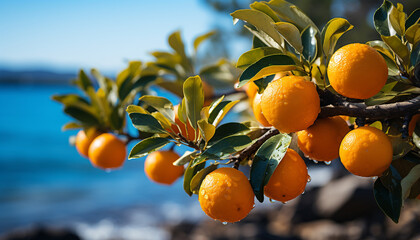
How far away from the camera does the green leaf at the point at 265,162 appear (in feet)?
1.86

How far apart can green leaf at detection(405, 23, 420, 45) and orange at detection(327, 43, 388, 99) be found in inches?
3.9

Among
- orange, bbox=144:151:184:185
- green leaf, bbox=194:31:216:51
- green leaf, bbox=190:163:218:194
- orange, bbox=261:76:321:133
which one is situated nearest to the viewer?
orange, bbox=261:76:321:133

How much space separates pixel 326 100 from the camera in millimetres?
619

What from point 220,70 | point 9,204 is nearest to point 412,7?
point 220,70

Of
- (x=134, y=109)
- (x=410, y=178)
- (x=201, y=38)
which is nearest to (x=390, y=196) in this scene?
(x=410, y=178)

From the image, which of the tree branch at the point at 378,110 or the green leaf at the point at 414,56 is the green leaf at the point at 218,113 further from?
the green leaf at the point at 414,56

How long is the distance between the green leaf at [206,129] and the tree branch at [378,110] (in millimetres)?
188

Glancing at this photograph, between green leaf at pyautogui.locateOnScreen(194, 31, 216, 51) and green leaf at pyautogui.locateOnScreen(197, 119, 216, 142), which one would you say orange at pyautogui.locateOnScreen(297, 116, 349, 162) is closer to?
green leaf at pyautogui.locateOnScreen(197, 119, 216, 142)

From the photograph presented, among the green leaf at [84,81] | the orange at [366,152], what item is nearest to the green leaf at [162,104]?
the orange at [366,152]

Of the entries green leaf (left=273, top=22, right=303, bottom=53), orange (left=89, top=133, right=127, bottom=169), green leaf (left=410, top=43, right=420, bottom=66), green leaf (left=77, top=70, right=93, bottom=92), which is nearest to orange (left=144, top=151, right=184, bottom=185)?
orange (left=89, top=133, right=127, bottom=169)

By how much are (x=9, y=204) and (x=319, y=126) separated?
981 centimetres

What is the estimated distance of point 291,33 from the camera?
60cm

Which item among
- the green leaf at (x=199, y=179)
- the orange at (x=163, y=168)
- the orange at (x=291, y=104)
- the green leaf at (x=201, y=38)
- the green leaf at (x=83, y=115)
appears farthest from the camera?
the green leaf at (x=201, y=38)

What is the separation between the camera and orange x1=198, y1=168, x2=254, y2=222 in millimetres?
573
